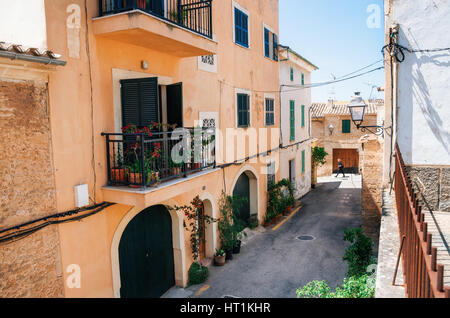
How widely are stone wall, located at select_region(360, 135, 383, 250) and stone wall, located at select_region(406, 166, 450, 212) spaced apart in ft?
19.7

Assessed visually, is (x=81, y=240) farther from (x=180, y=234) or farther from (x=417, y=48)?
(x=417, y=48)

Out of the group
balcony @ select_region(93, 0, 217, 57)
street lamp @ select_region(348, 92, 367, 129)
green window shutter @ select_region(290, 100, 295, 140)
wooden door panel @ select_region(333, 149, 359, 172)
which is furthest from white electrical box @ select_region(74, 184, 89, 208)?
wooden door panel @ select_region(333, 149, 359, 172)

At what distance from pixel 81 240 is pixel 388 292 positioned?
534 cm

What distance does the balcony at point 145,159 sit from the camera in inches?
272

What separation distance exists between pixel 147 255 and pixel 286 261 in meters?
5.19

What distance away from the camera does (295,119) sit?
Result: 811 inches

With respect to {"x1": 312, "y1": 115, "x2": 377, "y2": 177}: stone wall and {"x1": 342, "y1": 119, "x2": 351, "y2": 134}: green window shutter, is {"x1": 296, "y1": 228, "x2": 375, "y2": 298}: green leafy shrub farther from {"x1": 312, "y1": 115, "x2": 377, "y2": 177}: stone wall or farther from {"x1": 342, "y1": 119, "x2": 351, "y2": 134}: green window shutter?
{"x1": 342, "y1": 119, "x2": 351, "y2": 134}: green window shutter

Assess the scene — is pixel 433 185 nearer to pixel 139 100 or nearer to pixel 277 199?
pixel 139 100

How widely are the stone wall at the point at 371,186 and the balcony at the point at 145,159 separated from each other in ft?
25.1

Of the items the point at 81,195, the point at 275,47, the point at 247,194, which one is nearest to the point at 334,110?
the point at 275,47

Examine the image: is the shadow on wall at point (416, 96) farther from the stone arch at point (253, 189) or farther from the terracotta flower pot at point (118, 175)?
the stone arch at point (253, 189)

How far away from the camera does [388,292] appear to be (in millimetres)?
3945

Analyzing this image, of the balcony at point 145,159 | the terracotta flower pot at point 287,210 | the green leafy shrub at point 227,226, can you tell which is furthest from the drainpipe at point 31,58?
the terracotta flower pot at point 287,210
